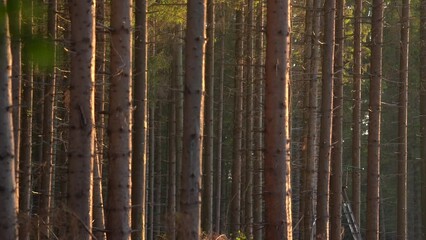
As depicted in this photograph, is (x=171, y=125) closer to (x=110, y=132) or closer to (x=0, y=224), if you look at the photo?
(x=110, y=132)

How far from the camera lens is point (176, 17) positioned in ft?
75.3

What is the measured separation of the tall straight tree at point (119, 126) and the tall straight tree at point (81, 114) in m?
0.88

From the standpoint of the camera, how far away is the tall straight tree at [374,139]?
20.5m

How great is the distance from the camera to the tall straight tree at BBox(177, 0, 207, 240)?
1334 cm

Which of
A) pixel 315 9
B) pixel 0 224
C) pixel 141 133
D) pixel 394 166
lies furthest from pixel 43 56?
pixel 394 166

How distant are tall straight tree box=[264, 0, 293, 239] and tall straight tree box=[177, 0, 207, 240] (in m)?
1.17

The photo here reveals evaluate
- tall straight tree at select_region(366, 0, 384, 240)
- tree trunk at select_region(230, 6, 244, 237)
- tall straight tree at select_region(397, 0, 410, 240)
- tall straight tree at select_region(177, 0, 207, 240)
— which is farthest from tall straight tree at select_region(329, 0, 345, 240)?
tall straight tree at select_region(177, 0, 207, 240)

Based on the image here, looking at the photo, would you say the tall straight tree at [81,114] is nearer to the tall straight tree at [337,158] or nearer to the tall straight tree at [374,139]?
the tall straight tree at [337,158]

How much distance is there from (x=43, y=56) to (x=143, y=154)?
15.8 meters

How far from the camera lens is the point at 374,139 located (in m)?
20.7

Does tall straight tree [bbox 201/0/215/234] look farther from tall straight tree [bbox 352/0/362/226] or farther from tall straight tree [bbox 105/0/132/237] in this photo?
tall straight tree [bbox 105/0/132/237]

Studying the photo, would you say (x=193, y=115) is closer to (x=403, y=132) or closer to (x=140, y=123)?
(x=140, y=123)

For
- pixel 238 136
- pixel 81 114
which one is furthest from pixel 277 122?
pixel 238 136

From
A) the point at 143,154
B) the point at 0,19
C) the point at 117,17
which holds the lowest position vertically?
the point at 143,154
